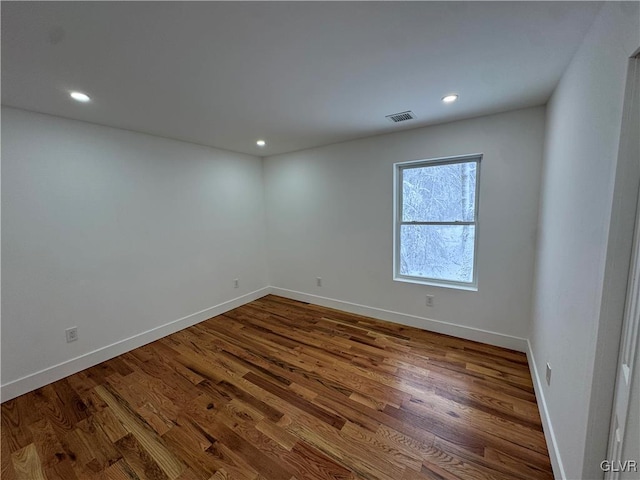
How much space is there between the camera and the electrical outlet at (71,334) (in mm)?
A: 2328

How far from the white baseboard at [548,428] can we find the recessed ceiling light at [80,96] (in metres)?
3.68

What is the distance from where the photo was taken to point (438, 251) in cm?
289

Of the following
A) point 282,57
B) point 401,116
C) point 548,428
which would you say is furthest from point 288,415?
point 401,116

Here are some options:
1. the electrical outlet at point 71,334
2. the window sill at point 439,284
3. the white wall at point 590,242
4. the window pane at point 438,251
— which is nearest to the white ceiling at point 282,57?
the white wall at point 590,242

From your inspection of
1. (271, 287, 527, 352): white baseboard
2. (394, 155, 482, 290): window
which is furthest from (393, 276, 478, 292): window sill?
(271, 287, 527, 352): white baseboard

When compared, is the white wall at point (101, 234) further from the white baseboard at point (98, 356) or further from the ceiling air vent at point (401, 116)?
the ceiling air vent at point (401, 116)

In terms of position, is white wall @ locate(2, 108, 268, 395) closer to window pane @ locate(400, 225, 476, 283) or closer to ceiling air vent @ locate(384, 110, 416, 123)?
ceiling air vent @ locate(384, 110, 416, 123)

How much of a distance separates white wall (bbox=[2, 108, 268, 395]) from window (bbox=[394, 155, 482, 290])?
244 centimetres

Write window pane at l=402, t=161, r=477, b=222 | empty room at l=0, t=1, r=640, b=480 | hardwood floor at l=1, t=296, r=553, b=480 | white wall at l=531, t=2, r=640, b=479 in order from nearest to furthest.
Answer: white wall at l=531, t=2, r=640, b=479 < empty room at l=0, t=1, r=640, b=480 < hardwood floor at l=1, t=296, r=553, b=480 < window pane at l=402, t=161, r=477, b=222

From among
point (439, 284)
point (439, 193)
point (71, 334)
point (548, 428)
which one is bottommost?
point (548, 428)

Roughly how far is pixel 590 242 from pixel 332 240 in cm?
266

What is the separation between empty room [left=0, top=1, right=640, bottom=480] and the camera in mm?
1106

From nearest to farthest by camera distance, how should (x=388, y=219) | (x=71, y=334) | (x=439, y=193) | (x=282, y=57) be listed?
1. (x=282, y=57)
2. (x=71, y=334)
3. (x=439, y=193)
4. (x=388, y=219)

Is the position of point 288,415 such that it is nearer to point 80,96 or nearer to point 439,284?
point 439,284
